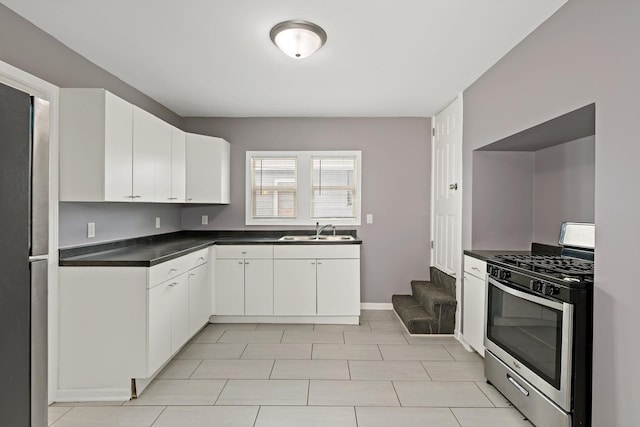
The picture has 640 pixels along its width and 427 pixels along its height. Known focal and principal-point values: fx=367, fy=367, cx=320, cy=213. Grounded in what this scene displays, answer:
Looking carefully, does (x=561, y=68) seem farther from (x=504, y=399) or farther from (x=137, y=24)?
(x=137, y=24)

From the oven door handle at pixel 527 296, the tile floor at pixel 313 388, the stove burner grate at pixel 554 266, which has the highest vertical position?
the stove burner grate at pixel 554 266

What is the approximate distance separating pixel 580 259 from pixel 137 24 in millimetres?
3318

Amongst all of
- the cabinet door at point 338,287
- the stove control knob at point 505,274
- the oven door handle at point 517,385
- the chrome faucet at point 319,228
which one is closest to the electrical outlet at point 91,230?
the cabinet door at point 338,287

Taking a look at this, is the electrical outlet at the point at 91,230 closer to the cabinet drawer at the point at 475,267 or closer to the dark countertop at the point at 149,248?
the dark countertop at the point at 149,248

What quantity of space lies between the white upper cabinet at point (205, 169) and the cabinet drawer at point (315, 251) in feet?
3.12

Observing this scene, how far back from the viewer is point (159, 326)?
2.65 meters

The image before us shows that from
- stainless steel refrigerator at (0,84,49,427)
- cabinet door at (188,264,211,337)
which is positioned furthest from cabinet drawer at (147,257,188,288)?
stainless steel refrigerator at (0,84,49,427)

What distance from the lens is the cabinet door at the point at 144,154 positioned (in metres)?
2.90

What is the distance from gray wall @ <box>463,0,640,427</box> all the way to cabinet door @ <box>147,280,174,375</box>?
2.59 m

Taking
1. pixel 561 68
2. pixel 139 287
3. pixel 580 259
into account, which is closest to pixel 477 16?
pixel 561 68

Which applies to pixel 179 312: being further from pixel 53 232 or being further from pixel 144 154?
pixel 144 154

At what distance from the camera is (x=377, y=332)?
375cm

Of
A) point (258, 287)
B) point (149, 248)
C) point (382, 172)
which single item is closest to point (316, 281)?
point (258, 287)

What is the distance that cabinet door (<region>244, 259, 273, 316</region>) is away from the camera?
4.00 metres
